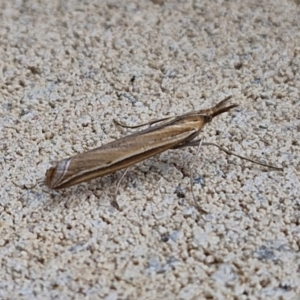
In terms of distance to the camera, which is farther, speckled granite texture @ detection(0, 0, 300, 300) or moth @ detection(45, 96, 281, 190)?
moth @ detection(45, 96, 281, 190)

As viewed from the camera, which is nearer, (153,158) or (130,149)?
(130,149)

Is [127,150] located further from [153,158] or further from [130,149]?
[153,158]

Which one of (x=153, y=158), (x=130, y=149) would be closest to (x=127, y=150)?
(x=130, y=149)

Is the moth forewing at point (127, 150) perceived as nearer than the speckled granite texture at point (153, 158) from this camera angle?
No

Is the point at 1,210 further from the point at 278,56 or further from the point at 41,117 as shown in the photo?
the point at 278,56

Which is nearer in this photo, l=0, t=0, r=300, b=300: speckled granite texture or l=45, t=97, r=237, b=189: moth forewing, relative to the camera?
l=0, t=0, r=300, b=300: speckled granite texture
